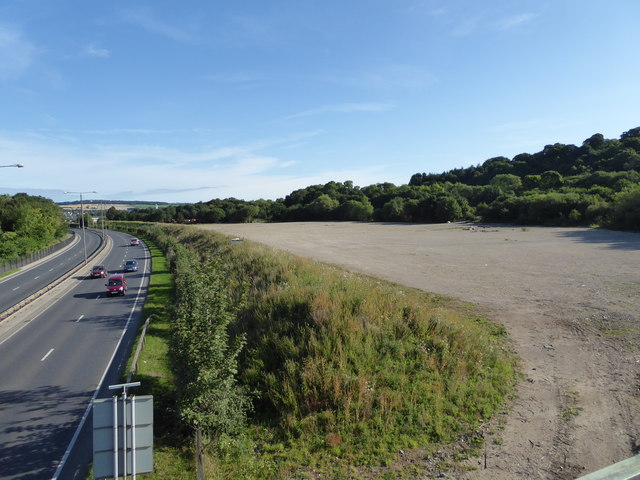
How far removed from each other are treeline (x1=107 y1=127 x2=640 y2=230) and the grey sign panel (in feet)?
218

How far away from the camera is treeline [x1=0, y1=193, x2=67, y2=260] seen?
202 feet

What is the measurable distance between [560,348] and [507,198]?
8564 centimetres

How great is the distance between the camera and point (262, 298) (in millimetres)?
18281

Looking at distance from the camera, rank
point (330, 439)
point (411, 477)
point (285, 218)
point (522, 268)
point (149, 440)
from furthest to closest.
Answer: point (285, 218) < point (522, 268) < point (330, 439) < point (411, 477) < point (149, 440)

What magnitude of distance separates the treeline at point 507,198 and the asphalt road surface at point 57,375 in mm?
64792

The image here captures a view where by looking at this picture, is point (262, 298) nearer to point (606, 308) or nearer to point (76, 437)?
point (76, 437)

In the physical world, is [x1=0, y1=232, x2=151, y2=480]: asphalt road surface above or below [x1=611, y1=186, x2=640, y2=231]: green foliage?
below

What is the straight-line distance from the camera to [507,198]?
9069cm

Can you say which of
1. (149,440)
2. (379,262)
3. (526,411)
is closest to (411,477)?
(526,411)

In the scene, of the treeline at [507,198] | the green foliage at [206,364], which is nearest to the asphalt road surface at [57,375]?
the green foliage at [206,364]

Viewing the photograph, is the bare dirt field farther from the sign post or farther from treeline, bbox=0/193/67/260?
treeline, bbox=0/193/67/260

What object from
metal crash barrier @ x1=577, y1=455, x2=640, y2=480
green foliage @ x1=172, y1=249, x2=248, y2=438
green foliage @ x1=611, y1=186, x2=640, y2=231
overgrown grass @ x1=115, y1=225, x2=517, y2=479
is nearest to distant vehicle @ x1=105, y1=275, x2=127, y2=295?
overgrown grass @ x1=115, y1=225, x2=517, y2=479

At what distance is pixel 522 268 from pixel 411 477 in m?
26.0

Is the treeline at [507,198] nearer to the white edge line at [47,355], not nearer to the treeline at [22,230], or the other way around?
the treeline at [22,230]
